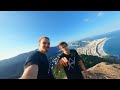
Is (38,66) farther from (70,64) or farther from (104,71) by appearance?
(104,71)

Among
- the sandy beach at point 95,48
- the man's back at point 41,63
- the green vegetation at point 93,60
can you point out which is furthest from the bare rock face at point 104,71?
the man's back at point 41,63

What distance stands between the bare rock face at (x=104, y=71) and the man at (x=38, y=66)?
1.87 ft

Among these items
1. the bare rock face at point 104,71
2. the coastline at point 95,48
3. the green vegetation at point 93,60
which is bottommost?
the bare rock face at point 104,71

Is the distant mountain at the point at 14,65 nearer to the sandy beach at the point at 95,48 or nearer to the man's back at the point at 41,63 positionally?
the man's back at the point at 41,63

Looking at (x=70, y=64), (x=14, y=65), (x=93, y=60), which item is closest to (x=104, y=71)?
(x=93, y=60)

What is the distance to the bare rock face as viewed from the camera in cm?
304

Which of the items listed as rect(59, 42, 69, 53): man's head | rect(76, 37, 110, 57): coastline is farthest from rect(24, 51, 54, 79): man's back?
rect(76, 37, 110, 57): coastline

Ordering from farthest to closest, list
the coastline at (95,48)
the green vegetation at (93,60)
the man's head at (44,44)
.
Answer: the coastline at (95,48)
the green vegetation at (93,60)
the man's head at (44,44)

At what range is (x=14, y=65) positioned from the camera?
3.02m

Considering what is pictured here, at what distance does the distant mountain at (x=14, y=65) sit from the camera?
2963 millimetres

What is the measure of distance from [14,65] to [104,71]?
1.23m
